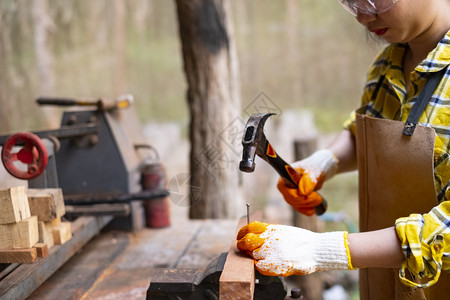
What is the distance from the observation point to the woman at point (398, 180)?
1.25 metres

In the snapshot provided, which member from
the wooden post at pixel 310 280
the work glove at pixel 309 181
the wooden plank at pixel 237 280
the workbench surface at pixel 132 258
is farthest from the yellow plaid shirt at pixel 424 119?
the wooden post at pixel 310 280

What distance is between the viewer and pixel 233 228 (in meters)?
2.52

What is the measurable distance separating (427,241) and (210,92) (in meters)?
2.10

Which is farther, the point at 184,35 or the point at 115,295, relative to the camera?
the point at 184,35

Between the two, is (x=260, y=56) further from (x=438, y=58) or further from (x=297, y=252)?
(x=297, y=252)

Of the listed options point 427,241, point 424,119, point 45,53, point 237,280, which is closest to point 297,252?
point 237,280

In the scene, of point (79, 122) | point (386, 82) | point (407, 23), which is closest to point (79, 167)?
point (79, 122)

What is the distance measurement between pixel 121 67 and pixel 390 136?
8.65 m

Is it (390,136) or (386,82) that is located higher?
(386,82)

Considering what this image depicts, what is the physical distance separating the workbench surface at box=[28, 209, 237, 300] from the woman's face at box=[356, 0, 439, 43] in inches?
42.5

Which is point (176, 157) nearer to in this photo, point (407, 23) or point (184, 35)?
point (184, 35)

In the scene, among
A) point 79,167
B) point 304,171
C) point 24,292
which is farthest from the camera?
point 79,167

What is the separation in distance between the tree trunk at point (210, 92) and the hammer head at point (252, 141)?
1433mm

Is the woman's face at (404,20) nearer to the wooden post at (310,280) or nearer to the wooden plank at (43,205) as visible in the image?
the wooden plank at (43,205)
